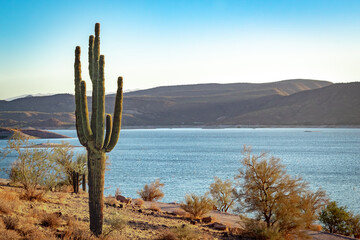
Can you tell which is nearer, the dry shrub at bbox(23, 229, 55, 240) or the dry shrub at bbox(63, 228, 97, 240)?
the dry shrub at bbox(23, 229, 55, 240)

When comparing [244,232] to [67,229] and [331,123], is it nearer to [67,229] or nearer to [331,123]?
[67,229]

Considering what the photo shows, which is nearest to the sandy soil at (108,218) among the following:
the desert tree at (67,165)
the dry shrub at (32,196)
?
the dry shrub at (32,196)

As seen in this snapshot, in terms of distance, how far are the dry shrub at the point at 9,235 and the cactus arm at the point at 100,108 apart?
10.4 feet

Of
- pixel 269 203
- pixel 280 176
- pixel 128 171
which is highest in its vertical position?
pixel 280 176

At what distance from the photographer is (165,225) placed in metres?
15.0

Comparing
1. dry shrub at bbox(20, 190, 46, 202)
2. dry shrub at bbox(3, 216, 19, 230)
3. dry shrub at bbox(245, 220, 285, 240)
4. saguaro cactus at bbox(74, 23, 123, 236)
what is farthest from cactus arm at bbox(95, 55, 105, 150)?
dry shrub at bbox(245, 220, 285, 240)

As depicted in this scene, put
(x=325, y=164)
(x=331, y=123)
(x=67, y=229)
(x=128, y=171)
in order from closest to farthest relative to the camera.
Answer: (x=67, y=229), (x=128, y=171), (x=325, y=164), (x=331, y=123)

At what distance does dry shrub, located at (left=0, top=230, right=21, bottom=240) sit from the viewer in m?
9.05

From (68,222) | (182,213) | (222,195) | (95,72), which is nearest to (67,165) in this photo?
(182,213)

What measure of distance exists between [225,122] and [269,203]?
181711 mm

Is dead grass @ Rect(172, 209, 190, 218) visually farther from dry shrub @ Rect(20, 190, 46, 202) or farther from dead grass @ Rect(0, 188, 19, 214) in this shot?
dead grass @ Rect(0, 188, 19, 214)

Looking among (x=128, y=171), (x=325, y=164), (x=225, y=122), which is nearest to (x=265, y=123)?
(x=225, y=122)

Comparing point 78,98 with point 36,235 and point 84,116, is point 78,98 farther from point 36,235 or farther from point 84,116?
→ point 36,235

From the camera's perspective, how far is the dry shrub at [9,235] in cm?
905
